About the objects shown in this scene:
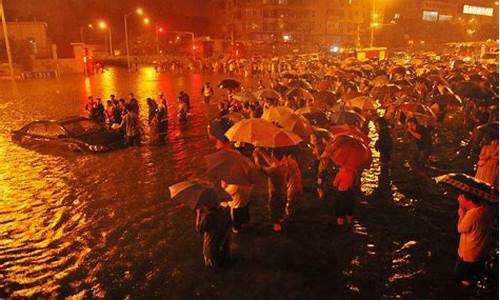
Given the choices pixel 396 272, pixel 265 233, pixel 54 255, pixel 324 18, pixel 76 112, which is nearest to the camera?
pixel 396 272

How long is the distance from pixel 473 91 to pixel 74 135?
45.6ft

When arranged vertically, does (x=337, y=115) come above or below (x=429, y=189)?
above

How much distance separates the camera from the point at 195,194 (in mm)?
5879

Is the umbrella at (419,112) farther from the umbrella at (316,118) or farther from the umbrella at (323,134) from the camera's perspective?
the umbrella at (323,134)

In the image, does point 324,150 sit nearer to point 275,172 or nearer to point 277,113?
point 275,172

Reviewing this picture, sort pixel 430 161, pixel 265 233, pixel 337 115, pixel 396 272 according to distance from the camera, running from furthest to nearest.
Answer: pixel 430 161, pixel 337 115, pixel 265 233, pixel 396 272

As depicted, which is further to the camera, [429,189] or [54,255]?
[429,189]

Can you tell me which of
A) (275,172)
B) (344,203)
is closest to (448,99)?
(344,203)

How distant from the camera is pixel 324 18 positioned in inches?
3735

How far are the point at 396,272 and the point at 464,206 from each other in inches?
69.4

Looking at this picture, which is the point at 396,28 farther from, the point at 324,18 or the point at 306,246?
the point at 306,246

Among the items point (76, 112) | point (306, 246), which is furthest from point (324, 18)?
point (306, 246)

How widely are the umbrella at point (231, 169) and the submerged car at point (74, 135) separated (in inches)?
335

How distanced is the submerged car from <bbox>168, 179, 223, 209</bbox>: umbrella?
8.94 metres
